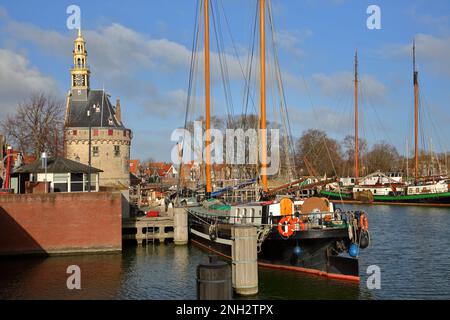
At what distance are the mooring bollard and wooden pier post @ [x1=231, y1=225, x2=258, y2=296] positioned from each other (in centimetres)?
690

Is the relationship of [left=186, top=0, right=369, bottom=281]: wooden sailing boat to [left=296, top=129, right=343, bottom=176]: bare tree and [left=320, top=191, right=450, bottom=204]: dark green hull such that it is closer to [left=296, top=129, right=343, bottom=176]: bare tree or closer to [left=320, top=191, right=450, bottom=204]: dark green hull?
[left=320, top=191, right=450, bottom=204]: dark green hull

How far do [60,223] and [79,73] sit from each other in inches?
1315

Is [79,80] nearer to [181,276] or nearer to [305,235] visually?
[181,276]

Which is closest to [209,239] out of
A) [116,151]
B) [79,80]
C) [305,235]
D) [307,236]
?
[305,235]

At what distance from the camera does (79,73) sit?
207ft

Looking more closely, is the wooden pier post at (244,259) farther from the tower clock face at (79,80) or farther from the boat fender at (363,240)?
the tower clock face at (79,80)

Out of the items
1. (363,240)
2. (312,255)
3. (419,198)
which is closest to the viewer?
(363,240)

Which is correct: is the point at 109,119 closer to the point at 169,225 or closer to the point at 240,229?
the point at 169,225

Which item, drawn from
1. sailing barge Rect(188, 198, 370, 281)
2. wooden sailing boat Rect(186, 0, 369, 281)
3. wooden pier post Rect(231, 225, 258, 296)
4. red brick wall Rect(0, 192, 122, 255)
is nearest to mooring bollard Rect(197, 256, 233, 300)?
wooden pier post Rect(231, 225, 258, 296)

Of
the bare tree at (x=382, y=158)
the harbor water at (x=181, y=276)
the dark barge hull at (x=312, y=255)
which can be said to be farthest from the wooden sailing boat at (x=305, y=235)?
the bare tree at (x=382, y=158)

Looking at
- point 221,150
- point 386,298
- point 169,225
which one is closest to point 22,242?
point 169,225

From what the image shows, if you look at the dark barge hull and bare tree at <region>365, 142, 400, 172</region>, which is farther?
bare tree at <region>365, 142, 400, 172</region>

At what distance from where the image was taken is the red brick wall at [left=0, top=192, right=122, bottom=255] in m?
33.1

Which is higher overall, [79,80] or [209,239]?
[79,80]
